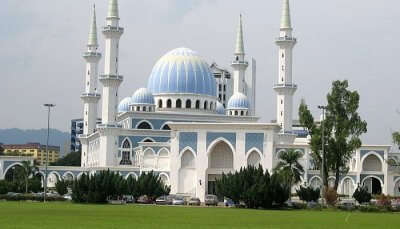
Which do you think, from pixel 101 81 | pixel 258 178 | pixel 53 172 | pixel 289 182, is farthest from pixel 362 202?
pixel 53 172

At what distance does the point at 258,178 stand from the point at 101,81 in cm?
2966

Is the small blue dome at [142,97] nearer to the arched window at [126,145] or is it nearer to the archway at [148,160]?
the arched window at [126,145]

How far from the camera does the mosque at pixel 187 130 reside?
70062 millimetres

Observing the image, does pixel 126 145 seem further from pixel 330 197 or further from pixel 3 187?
pixel 330 197

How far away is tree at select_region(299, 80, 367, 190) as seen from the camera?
5641cm

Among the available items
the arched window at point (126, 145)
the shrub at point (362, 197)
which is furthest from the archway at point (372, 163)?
the arched window at point (126, 145)

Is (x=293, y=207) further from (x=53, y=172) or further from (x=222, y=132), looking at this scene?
(x=53, y=172)

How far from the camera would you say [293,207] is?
50156 millimetres

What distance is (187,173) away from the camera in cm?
7088

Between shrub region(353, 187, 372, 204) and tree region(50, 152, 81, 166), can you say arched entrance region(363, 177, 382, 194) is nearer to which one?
Result: shrub region(353, 187, 372, 204)

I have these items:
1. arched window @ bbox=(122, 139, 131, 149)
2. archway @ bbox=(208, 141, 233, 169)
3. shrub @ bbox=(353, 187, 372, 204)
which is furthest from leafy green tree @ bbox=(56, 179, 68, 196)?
shrub @ bbox=(353, 187, 372, 204)

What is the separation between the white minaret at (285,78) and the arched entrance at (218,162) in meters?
7.18

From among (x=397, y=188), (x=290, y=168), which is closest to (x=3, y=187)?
(x=290, y=168)

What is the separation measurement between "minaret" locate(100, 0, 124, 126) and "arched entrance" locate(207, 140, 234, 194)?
10.8 meters
